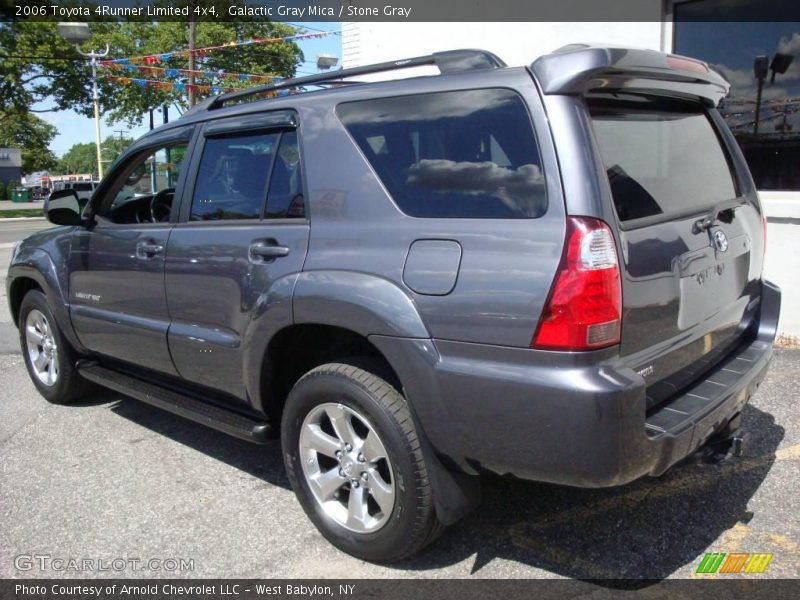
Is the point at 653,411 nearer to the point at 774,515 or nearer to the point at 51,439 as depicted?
the point at 774,515

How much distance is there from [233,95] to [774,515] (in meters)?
3.38

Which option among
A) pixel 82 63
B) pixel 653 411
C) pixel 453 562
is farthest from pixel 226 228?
pixel 82 63

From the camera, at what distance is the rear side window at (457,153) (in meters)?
2.48

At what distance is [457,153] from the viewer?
2633 millimetres

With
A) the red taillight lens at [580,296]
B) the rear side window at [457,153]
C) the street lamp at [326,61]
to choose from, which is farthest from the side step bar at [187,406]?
the street lamp at [326,61]

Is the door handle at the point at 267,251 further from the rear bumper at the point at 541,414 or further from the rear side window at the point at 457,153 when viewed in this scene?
the rear bumper at the point at 541,414

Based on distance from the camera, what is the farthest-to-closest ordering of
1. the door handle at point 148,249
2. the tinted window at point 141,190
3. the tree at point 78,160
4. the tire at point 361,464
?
the tree at point 78,160
the tinted window at point 141,190
the door handle at point 148,249
the tire at point 361,464

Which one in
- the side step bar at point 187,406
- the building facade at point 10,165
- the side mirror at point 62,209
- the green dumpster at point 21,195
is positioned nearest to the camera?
the side step bar at point 187,406

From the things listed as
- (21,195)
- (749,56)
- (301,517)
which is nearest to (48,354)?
(301,517)

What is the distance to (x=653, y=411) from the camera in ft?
8.74

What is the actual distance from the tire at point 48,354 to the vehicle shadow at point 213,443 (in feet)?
1.03

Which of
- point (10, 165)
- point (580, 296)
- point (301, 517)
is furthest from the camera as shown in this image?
point (10, 165)

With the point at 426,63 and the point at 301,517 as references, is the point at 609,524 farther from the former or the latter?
the point at 426,63

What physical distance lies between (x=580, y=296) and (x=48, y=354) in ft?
13.4
